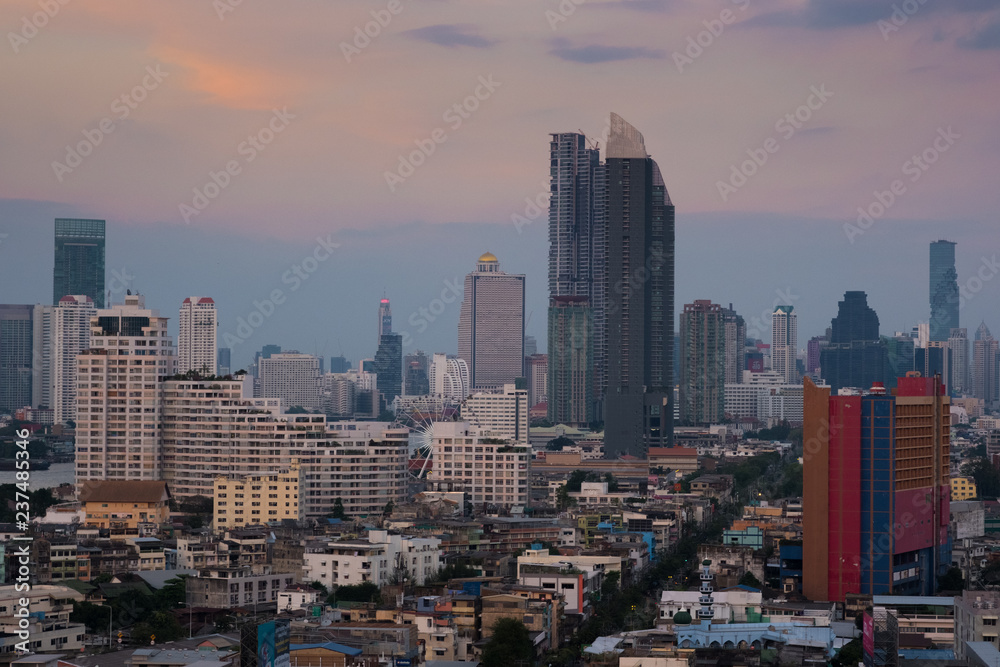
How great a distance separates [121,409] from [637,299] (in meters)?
36.2

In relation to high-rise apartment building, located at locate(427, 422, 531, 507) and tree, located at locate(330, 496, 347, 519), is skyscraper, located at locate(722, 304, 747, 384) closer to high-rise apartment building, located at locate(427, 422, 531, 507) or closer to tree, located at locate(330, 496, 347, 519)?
high-rise apartment building, located at locate(427, 422, 531, 507)

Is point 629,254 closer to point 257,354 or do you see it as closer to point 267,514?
point 267,514

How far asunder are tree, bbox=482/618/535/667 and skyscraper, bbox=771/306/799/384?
418 ft

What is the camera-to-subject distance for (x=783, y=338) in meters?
157

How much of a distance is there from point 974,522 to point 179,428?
2312 centimetres

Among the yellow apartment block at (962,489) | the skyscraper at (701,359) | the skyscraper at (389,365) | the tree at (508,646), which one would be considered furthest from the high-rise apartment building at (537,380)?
the tree at (508,646)

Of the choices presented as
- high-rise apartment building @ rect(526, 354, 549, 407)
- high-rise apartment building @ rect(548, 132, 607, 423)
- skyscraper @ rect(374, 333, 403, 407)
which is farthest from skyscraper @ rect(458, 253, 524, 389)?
high-rise apartment building @ rect(548, 132, 607, 423)

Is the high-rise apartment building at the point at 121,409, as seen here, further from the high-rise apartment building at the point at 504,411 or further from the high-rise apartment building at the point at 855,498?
the high-rise apartment building at the point at 504,411

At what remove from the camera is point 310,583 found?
34.0 meters

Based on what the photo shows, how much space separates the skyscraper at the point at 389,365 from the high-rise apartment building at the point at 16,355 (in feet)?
108

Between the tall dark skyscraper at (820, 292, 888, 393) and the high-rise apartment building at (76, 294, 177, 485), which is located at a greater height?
the tall dark skyscraper at (820, 292, 888, 393)

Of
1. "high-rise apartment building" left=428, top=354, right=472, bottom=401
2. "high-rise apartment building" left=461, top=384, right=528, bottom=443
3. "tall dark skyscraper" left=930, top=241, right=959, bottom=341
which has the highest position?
"tall dark skyscraper" left=930, top=241, right=959, bottom=341

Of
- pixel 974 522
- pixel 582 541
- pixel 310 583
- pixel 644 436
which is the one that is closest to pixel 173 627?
pixel 310 583

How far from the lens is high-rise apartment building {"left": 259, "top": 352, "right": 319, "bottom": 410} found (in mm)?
132000
